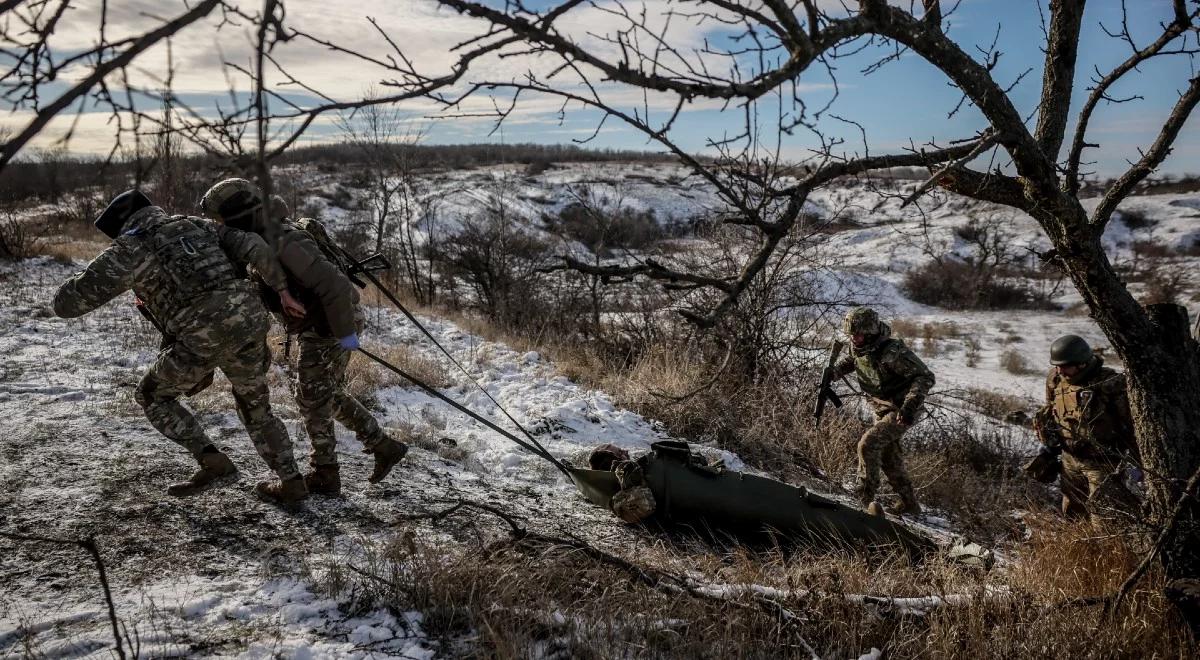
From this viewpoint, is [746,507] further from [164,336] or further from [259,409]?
[164,336]

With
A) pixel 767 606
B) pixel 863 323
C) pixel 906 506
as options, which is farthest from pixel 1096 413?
pixel 767 606

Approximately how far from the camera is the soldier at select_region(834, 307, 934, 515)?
5.37 m

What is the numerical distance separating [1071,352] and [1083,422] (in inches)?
21.6

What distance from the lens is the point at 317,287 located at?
131 inches

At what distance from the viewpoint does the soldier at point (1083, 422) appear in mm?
4926

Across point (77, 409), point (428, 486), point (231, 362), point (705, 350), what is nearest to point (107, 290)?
point (231, 362)

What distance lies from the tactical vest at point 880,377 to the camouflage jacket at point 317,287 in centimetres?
427

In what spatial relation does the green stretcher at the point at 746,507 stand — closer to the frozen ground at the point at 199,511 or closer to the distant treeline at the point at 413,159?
the frozen ground at the point at 199,511

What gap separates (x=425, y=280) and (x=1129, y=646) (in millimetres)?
13495

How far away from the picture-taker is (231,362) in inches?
132

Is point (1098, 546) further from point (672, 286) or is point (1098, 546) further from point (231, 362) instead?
point (231, 362)

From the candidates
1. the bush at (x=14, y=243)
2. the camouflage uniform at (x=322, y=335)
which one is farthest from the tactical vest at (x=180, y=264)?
the bush at (x=14, y=243)

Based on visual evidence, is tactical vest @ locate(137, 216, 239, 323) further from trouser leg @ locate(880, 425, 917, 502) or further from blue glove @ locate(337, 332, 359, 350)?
trouser leg @ locate(880, 425, 917, 502)

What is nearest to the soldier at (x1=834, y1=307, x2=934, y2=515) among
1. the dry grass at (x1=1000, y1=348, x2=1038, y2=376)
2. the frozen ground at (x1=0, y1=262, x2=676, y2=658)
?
the frozen ground at (x1=0, y1=262, x2=676, y2=658)
